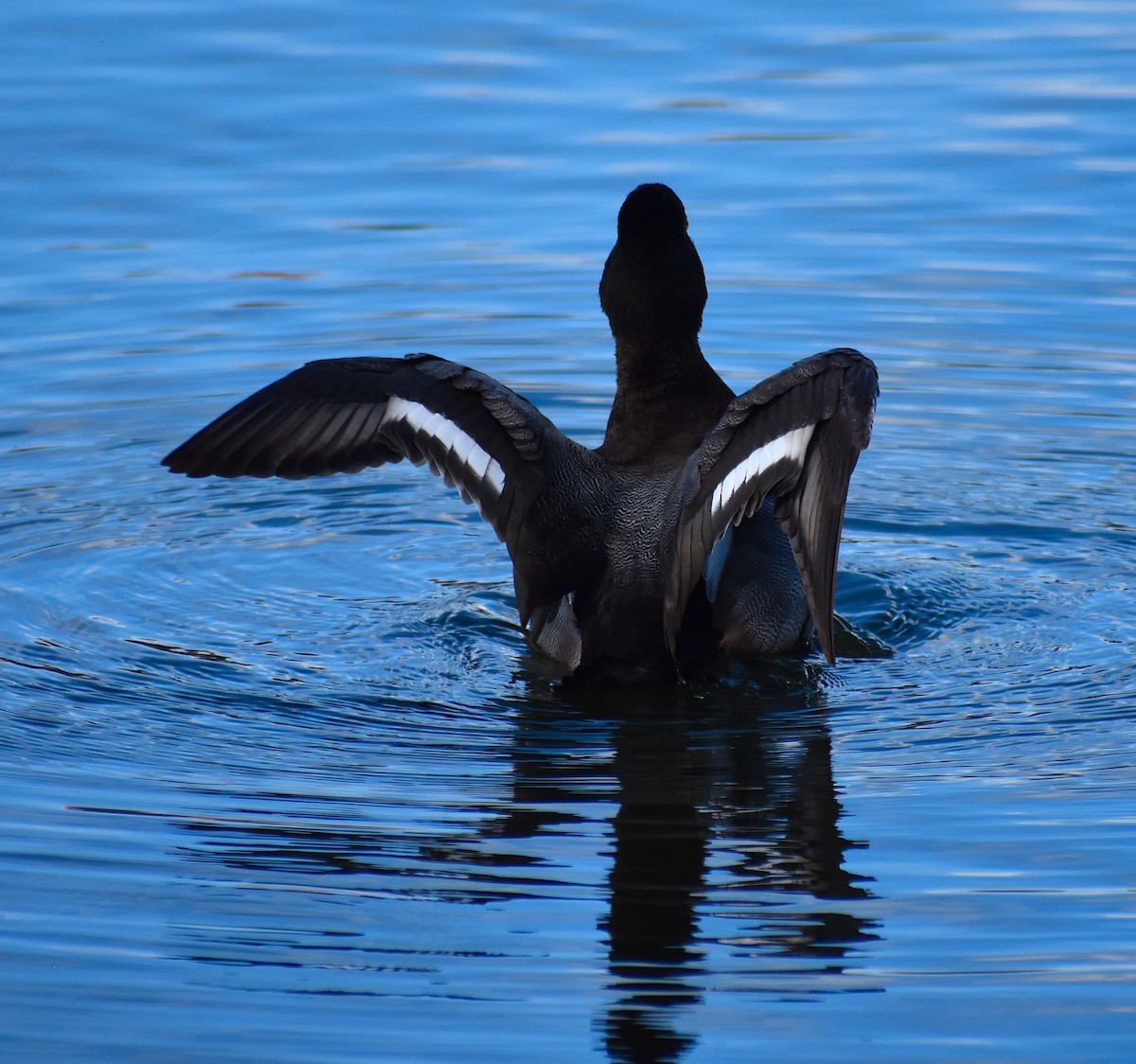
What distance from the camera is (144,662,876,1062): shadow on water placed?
499 centimetres

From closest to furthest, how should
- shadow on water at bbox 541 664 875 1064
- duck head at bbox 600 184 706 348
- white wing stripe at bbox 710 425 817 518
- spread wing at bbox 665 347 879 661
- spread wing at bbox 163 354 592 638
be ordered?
shadow on water at bbox 541 664 875 1064, spread wing at bbox 665 347 879 661, white wing stripe at bbox 710 425 817 518, spread wing at bbox 163 354 592 638, duck head at bbox 600 184 706 348

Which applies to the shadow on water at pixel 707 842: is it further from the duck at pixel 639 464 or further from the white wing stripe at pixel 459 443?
the white wing stripe at pixel 459 443

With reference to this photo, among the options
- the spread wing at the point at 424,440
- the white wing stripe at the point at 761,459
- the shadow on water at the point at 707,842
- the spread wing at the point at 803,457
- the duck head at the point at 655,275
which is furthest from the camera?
the duck head at the point at 655,275

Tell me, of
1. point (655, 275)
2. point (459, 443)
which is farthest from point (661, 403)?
point (459, 443)

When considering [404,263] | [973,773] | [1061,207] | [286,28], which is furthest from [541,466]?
[286,28]

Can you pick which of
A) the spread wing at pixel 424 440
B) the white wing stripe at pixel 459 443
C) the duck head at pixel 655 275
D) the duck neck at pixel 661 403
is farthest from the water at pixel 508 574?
the duck head at pixel 655 275

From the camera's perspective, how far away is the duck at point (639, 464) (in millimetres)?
6547

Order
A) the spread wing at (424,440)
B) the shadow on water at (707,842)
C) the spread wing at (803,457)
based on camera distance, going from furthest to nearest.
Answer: the spread wing at (424,440)
the spread wing at (803,457)
the shadow on water at (707,842)

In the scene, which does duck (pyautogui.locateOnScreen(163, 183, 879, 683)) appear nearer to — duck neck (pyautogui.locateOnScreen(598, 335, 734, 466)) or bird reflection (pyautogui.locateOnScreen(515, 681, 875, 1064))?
duck neck (pyautogui.locateOnScreen(598, 335, 734, 466))

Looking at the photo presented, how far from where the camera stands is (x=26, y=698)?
23.2 feet

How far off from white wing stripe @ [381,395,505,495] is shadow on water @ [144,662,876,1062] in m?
0.84

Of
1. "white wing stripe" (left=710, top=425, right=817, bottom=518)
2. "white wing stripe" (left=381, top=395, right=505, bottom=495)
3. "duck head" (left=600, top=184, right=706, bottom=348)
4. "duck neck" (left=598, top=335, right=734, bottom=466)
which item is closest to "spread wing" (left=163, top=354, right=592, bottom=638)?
"white wing stripe" (left=381, top=395, right=505, bottom=495)

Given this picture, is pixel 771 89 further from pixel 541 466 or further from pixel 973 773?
pixel 973 773

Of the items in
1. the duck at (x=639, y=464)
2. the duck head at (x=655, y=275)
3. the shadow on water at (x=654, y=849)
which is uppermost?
the duck head at (x=655, y=275)
